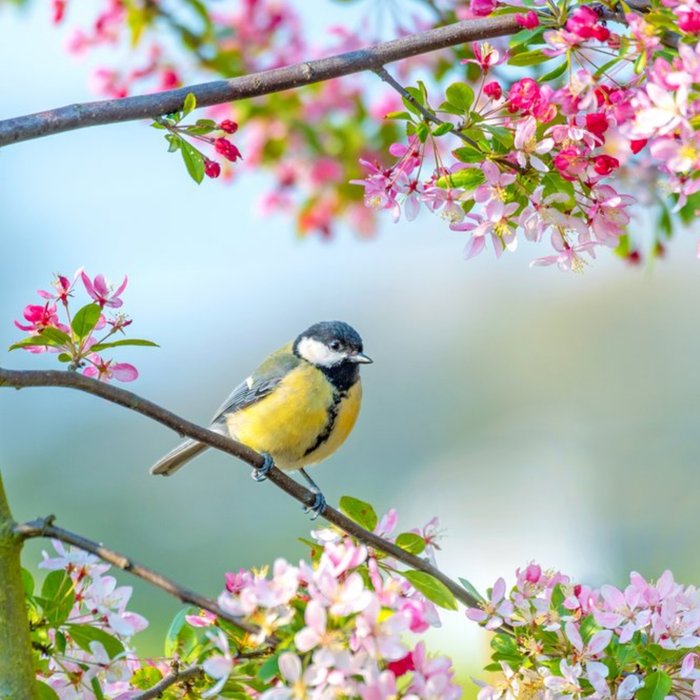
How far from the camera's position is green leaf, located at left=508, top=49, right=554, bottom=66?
1.53m

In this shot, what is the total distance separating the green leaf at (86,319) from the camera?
1450mm

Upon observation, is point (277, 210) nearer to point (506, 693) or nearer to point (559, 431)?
point (506, 693)

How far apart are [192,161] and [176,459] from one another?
132cm

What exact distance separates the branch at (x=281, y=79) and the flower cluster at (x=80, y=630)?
0.57m

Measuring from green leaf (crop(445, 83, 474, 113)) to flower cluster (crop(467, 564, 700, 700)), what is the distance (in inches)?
25.4

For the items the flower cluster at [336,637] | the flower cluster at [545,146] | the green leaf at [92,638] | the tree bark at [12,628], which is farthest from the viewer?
the flower cluster at [545,146]

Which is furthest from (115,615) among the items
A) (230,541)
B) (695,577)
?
(230,541)

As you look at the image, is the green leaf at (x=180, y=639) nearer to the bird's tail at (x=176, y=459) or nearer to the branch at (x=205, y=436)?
the branch at (x=205, y=436)

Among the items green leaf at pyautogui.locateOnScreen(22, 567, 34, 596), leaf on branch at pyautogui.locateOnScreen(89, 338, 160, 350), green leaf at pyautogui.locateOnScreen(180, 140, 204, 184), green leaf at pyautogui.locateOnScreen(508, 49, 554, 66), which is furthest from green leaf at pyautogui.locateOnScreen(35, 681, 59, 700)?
green leaf at pyautogui.locateOnScreen(508, 49, 554, 66)

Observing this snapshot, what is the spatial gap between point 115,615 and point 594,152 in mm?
885

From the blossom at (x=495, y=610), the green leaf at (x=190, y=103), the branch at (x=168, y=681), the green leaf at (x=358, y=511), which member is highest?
the green leaf at (x=190, y=103)

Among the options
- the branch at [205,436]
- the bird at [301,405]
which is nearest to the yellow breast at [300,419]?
the bird at [301,405]

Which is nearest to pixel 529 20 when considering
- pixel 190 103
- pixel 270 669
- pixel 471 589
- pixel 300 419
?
pixel 190 103

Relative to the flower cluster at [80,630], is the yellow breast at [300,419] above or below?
above
